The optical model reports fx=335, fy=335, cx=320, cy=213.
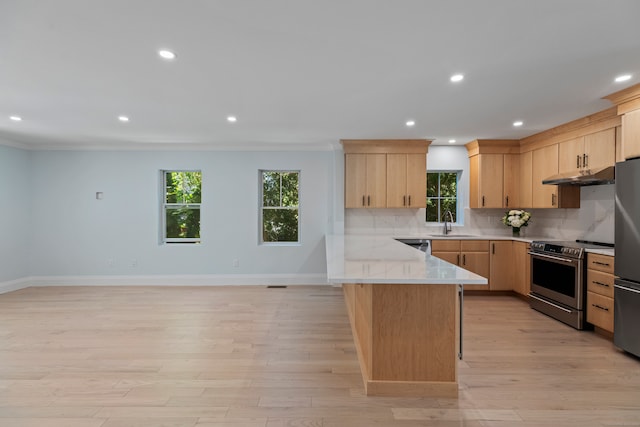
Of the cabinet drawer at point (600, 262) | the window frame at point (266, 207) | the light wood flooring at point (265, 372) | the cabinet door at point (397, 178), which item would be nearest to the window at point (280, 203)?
the window frame at point (266, 207)

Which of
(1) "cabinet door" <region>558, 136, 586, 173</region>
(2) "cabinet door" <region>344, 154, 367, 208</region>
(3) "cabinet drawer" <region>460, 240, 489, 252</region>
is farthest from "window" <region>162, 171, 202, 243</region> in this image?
(1) "cabinet door" <region>558, 136, 586, 173</region>

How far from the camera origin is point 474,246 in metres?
4.87

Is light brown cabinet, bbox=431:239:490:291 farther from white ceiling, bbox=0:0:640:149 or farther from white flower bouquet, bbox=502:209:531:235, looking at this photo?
white ceiling, bbox=0:0:640:149

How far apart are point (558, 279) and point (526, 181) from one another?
1.70m

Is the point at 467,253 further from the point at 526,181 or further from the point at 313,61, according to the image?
the point at 313,61

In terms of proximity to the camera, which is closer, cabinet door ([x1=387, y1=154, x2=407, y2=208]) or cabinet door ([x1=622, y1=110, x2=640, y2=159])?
cabinet door ([x1=622, y1=110, x2=640, y2=159])

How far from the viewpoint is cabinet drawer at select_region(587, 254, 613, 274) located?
3183 millimetres

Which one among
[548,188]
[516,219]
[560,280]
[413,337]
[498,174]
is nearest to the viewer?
[413,337]

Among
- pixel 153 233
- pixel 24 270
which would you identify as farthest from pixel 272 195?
pixel 24 270

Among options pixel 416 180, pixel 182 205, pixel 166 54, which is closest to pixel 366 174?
pixel 416 180

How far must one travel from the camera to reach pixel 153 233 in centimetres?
559

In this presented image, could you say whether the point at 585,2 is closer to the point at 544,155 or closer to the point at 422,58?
the point at 422,58

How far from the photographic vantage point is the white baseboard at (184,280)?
5.51 metres

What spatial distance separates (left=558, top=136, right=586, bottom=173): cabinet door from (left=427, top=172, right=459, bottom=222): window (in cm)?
156
